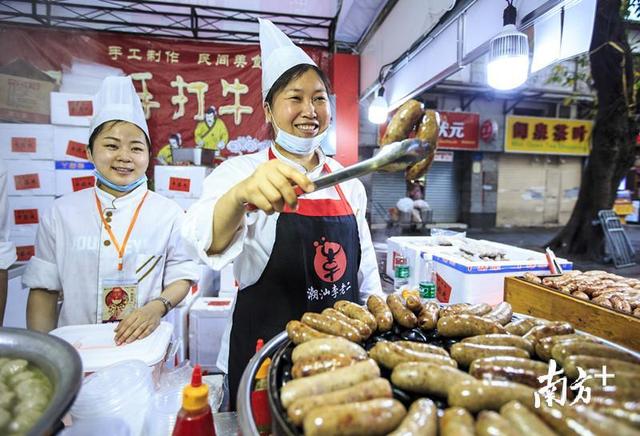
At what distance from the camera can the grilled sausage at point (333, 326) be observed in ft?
4.52

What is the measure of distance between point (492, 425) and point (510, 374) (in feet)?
0.96

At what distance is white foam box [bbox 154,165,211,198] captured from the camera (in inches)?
229

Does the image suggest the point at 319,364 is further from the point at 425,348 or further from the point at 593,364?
the point at 593,364

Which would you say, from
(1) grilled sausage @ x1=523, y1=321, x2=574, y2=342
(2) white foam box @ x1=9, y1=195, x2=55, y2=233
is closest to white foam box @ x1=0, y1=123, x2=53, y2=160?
(2) white foam box @ x1=9, y1=195, x2=55, y2=233

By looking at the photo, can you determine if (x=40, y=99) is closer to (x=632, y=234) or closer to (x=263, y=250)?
(x=263, y=250)

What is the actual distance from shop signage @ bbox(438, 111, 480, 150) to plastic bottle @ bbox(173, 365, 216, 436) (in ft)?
54.7

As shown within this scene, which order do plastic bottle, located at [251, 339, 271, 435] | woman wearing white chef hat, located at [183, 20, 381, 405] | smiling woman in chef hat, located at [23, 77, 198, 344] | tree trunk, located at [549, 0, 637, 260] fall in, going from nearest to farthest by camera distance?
plastic bottle, located at [251, 339, 271, 435] < woman wearing white chef hat, located at [183, 20, 381, 405] < smiling woman in chef hat, located at [23, 77, 198, 344] < tree trunk, located at [549, 0, 637, 260]

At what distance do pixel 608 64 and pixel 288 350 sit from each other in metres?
8.90

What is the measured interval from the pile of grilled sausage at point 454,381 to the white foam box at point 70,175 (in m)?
5.87

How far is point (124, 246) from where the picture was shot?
8.43ft

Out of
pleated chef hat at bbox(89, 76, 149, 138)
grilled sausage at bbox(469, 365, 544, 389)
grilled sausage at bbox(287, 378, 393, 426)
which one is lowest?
grilled sausage at bbox(287, 378, 393, 426)

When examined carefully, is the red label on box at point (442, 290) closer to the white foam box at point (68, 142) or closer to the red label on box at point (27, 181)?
the white foam box at point (68, 142)

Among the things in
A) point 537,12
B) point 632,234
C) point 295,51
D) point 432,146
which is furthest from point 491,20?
point 632,234

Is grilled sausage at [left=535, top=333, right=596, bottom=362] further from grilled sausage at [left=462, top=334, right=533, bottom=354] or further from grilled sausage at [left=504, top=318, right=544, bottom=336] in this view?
grilled sausage at [left=504, top=318, right=544, bottom=336]
